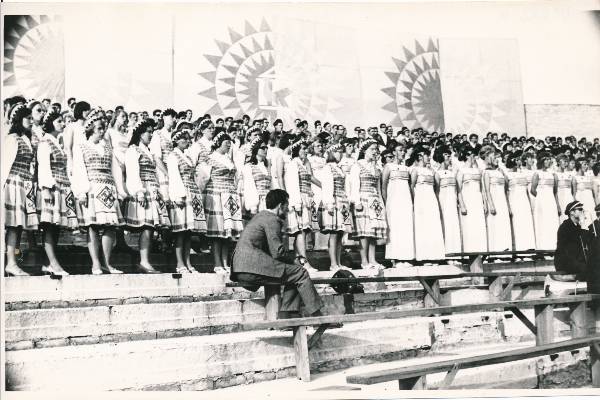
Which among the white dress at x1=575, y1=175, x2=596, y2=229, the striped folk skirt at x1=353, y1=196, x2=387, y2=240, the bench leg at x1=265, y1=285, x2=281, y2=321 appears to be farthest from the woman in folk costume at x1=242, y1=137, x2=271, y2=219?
the white dress at x1=575, y1=175, x2=596, y2=229

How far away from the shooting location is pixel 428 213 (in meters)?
9.82

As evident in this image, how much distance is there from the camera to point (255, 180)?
8383mm

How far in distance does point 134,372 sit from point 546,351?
122 inches

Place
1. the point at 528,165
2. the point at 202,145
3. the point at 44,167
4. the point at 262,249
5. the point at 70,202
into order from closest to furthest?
the point at 262,249 < the point at 44,167 < the point at 70,202 < the point at 202,145 < the point at 528,165

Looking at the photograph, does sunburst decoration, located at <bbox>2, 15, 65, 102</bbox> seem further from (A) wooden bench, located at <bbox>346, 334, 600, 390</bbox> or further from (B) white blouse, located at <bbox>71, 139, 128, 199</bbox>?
(A) wooden bench, located at <bbox>346, 334, 600, 390</bbox>

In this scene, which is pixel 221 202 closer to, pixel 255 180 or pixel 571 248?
pixel 255 180

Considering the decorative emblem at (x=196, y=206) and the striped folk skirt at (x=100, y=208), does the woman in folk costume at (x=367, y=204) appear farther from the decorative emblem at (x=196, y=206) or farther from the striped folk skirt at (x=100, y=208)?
the striped folk skirt at (x=100, y=208)

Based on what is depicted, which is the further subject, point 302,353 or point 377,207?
point 377,207

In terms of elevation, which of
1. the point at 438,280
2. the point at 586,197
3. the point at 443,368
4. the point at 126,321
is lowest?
the point at 443,368

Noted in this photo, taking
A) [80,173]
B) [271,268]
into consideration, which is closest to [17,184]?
[80,173]

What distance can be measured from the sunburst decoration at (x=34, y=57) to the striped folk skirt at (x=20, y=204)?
1.03m

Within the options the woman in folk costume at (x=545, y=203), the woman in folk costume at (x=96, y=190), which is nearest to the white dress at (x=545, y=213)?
the woman in folk costume at (x=545, y=203)

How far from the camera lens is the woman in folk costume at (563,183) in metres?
10.1

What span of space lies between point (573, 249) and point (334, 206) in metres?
2.69
